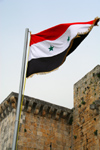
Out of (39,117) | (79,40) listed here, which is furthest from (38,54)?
(39,117)

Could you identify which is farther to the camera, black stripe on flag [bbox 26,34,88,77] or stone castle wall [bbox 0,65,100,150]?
stone castle wall [bbox 0,65,100,150]

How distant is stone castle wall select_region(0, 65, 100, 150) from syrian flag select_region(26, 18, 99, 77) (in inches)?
228

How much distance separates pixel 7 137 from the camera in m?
13.4

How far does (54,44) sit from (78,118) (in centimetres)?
746

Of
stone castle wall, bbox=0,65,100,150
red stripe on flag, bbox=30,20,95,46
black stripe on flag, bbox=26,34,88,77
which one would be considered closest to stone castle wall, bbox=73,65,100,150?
stone castle wall, bbox=0,65,100,150

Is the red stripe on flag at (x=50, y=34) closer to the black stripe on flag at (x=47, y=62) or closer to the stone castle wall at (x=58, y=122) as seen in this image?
the black stripe on flag at (x=47, y=62)

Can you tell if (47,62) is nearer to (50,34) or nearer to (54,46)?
(54,46)

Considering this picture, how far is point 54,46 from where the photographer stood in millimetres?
7961

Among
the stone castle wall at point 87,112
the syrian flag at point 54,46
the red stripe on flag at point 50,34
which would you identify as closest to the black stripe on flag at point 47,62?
the syrian flag at point 54,46

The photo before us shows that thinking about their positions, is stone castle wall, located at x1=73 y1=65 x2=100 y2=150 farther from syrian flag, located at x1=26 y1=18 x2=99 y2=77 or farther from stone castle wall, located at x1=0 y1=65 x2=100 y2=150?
syrian flag, located at x1=26 y1=18 x2=99 y2=77

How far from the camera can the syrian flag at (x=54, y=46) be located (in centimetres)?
768

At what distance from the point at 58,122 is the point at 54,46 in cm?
788

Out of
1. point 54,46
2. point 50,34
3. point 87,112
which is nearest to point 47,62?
point 54,46

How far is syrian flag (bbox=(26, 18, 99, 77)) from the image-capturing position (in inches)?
303
